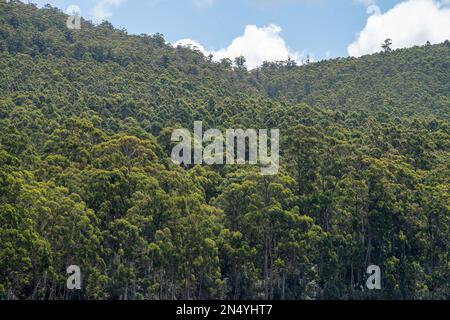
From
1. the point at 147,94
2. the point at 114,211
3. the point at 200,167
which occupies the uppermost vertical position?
the point at 147,94

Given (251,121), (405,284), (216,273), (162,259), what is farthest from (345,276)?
(251,121)

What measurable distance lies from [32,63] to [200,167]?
86.3 feet

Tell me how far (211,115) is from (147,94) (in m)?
8.51

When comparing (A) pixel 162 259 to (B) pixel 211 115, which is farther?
(B) pixel 211 115

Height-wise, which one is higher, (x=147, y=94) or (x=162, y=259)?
(x=147, y=94)

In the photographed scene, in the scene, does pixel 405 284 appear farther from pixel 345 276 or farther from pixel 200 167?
pixel 200 167

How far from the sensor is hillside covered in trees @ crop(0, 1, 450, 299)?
27.6 m

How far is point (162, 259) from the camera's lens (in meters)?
28.4

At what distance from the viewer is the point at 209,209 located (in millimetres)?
31484

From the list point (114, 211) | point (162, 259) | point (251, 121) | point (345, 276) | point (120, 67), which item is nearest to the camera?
point (162, 259)

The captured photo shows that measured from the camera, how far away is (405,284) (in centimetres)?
3231

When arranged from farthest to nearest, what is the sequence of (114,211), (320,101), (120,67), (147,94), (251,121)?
1. (320,101)
2. (120,67)
3. (147,94)
4. (251,121)
5. (114,211)

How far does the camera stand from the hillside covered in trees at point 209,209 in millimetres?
27625

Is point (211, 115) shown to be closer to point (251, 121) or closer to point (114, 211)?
point (251, 121)
